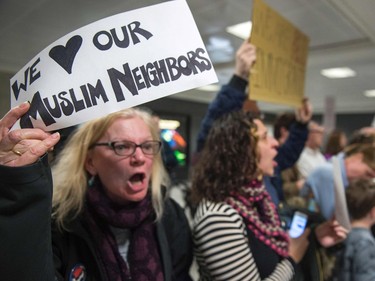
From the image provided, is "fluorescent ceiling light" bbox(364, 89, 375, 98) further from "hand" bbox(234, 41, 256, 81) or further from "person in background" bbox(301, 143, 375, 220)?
"hand" bbox(234, 41, 256, 81)

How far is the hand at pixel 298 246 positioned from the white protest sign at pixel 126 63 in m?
0.83

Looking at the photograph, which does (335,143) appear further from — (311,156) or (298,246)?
(298,246)

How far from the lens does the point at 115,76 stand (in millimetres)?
444

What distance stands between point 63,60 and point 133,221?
0.49 metres

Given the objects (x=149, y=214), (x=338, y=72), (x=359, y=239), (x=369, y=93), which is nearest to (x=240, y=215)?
(x=149, y=214)

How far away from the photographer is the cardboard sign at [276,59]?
3.30ft

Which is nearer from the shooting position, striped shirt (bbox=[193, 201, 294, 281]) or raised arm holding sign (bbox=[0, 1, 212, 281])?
raised arm holding sign (bbox=[0, 1, 212, 281])

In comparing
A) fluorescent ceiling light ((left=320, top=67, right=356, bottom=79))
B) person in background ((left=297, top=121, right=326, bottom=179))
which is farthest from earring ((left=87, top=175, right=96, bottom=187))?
fluorescent ceiling light ((left=320, top=67, right=356, bottom=79))

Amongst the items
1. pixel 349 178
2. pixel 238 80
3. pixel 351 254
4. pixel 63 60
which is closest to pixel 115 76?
pixel 63 60

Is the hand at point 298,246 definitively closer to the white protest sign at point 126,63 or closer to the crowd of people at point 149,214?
the crowd of people at point 149,214

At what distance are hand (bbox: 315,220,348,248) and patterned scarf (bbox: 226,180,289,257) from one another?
23 cm

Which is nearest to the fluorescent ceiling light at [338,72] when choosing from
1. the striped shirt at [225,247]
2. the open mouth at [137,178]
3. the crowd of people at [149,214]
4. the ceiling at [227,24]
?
the ceiling at [227,24]

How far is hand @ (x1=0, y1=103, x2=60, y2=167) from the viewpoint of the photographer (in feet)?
1.36

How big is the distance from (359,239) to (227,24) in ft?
3.88
